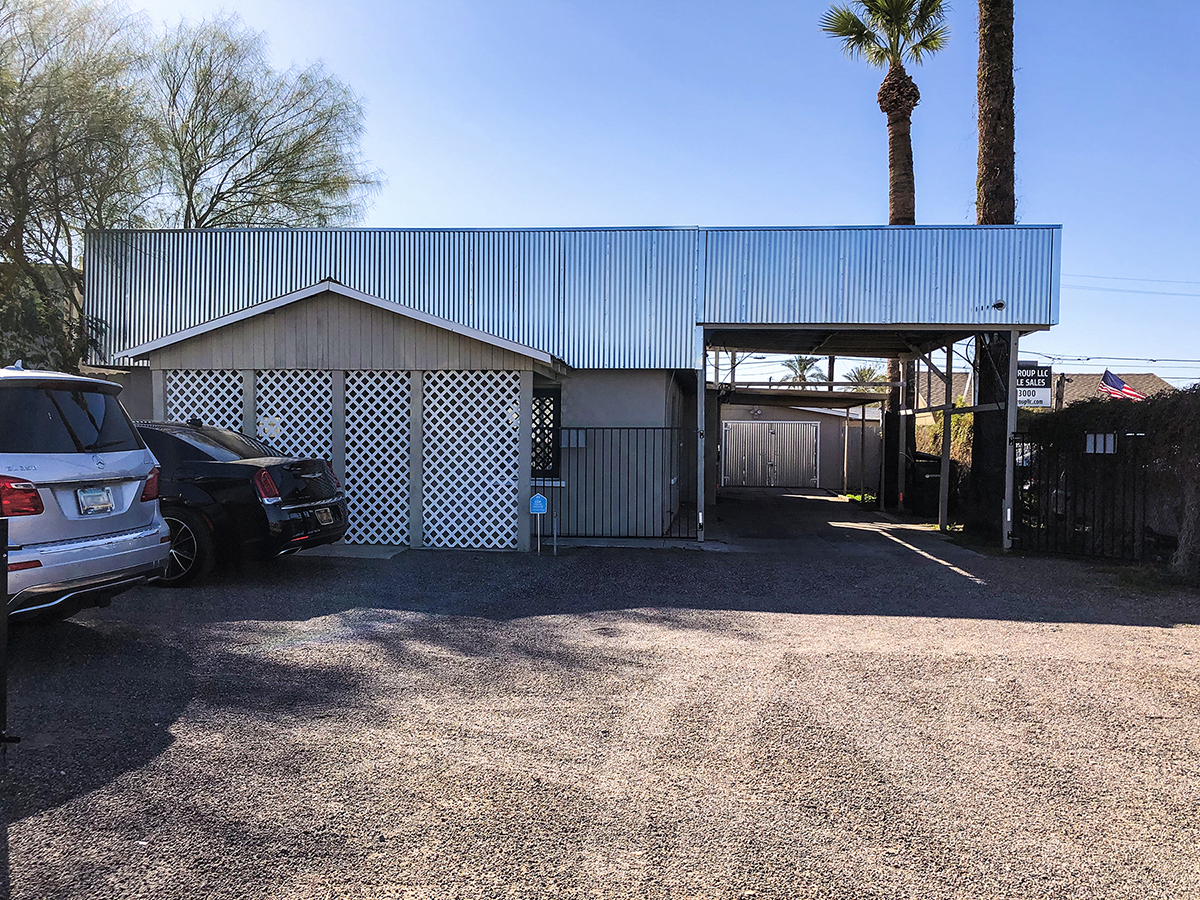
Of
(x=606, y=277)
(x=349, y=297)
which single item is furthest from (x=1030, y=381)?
(x=349, y=297)

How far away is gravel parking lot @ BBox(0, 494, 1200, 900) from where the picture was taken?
321 centimetres

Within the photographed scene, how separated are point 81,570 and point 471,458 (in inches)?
242

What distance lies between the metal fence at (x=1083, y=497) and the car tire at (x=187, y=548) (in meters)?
10.5

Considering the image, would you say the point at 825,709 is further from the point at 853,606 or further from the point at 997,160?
the point at 997,160

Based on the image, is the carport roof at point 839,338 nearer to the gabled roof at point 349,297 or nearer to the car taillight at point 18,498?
the gabled roof at point 349,297

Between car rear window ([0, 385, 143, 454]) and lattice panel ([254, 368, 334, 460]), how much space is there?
5181mm

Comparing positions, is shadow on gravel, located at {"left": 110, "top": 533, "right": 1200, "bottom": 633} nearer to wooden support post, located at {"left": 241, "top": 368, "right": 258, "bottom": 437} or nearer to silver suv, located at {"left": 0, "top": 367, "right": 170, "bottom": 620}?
silver suv, located at {"left": 0, "top": 367, "right": 170, "bottom": 620}

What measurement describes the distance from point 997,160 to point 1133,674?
35.8 feet

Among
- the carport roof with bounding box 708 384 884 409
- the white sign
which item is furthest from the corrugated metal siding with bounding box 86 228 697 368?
the white sign

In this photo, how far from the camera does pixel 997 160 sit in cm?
1446

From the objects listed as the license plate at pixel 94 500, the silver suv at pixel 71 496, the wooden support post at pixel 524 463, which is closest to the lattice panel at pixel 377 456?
the wooden support post at pixel 524 463

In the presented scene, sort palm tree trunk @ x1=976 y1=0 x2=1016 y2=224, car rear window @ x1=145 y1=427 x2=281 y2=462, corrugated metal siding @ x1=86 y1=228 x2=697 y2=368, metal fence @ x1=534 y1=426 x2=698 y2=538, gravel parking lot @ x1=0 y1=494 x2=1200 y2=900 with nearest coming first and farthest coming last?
gravel parking lot @ x1=0 y1=494 x2=1200 y2=900
car rear window @ x1=145 y1=427 x2=281 y2=462
metal fence @ x1=534 y1=426 x2=698 y2=538
corrugated metal siding @ x1=86 y1=228 x2=697 y2=368
palm tree trunk @ x1=976 y1=0 x2=1016 y2=224

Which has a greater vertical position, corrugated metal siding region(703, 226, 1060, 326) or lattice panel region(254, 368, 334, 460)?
A: corrugated metal siding region(703, 226, 1060, 326)

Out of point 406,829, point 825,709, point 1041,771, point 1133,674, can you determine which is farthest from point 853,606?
point 406,829
